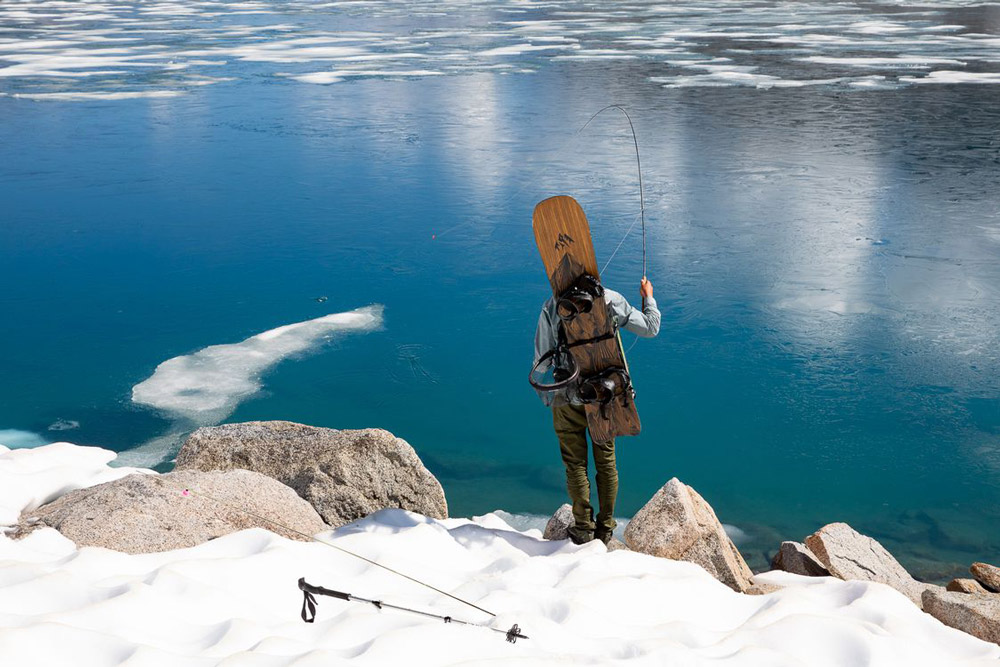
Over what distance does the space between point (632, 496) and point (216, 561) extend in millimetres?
2795

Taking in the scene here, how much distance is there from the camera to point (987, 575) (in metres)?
4.66

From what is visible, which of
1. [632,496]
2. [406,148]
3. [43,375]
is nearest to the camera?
[632,496]

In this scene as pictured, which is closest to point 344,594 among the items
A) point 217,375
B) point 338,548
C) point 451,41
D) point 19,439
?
point 338,548

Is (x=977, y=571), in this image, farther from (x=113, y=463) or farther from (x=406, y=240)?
(x=406, y=240)

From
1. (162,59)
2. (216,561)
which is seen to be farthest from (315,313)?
(162,59)

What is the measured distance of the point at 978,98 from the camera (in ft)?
51.2

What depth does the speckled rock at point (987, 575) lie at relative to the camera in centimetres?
462

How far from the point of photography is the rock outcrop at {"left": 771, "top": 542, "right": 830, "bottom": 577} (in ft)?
15.1

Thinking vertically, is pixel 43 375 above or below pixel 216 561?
below

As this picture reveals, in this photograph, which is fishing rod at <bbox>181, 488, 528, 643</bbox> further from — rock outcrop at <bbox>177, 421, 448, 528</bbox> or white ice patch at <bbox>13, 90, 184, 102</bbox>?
white ice patch at <bbox>13, 90, 184, 102</bbox>

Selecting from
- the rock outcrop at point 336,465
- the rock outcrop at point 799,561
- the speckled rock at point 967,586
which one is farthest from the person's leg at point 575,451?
the speckled rock at point 967,586

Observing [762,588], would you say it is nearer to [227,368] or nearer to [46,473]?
[46,473]

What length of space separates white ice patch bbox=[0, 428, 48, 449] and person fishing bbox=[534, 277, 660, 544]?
3.54 metres

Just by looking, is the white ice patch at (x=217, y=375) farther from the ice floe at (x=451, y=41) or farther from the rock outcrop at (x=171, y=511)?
the ice floe at (x=451, y=41)
